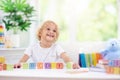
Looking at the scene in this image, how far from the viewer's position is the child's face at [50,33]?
8.45 ft

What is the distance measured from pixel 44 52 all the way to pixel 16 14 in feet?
2.22

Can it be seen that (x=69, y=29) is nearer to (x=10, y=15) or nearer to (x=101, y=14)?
(x=101, y=14)

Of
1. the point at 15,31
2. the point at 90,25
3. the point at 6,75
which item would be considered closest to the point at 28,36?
the point at 15,31

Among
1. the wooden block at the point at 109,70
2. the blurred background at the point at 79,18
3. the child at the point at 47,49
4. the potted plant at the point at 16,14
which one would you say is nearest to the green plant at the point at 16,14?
the potted plant at the point at 16,14

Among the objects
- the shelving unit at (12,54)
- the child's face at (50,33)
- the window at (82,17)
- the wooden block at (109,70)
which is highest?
the window at (82,17)

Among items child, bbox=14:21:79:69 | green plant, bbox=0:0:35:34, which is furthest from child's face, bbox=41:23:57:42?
green plant, bbox=0:0:35:34

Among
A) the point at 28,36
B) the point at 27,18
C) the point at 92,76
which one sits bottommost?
the point at 92,76

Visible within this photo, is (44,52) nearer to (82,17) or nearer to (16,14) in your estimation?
(16,14)

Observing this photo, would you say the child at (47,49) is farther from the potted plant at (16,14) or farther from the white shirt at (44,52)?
the potted plant at (16,14)

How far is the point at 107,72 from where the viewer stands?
172 cm

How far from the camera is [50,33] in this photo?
2572mm

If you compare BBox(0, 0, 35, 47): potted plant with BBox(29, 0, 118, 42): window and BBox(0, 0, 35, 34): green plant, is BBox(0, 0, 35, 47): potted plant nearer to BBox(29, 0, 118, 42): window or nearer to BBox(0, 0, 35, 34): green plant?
BBox(0, 0, 35, 34): green plant

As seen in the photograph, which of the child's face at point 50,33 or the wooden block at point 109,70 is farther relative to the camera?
the child's face at point 50,33

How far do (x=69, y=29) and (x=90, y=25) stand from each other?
0.29m
